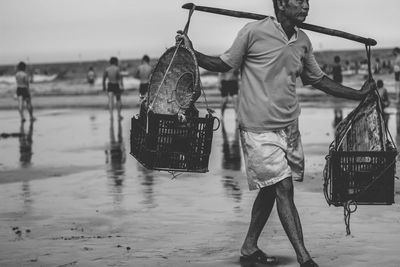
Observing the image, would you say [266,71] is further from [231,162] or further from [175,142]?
[231,162]

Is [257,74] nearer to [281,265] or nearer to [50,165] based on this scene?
[281,265]

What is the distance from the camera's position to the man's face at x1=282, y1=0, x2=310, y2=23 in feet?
20.4

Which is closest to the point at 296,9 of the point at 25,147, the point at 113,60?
the point at 25,147

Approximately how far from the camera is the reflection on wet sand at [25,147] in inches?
569

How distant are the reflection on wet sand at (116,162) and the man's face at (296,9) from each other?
4.13 m

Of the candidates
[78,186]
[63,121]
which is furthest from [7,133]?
[78,186]

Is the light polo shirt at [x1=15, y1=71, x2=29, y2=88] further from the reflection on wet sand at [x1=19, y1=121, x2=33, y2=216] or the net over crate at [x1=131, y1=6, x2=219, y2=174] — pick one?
the net over crate at [x1=131, y1=6, x2=219, y2=174]

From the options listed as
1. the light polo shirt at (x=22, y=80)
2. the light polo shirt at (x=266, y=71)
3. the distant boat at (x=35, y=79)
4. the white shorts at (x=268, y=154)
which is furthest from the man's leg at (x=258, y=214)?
the distant boat at (x=35, y=79)

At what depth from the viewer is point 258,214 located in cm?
664

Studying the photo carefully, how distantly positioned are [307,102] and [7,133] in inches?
599

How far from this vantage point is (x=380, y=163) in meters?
6.24

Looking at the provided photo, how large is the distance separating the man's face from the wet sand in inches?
71.3

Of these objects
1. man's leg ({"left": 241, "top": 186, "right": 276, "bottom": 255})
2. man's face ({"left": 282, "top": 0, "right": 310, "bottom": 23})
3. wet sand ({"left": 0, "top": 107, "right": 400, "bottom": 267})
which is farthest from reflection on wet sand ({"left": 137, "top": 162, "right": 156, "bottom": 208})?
man's face ({"left": 282, "top": 0, "right": 310, "bottom": 23})

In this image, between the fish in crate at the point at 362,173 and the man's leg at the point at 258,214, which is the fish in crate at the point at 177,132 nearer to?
the man's leg at the point at 258,214
